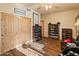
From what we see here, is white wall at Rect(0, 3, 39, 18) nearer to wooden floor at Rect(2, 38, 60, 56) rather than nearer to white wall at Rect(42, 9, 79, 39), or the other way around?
white wall at Rect(42, 9, 79, 39)

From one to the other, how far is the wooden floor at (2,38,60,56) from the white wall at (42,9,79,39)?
0.18m

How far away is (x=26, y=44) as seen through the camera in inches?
91.1

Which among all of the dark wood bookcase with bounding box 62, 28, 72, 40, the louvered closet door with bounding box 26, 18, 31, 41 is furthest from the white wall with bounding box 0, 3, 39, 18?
the dark wood bookcase with bounding box 62, 28, 72, 40

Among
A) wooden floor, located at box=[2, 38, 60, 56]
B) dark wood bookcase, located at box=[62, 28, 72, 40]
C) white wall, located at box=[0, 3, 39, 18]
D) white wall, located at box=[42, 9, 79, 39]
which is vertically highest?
white wall, located at box=[0, 3, 39, 18]

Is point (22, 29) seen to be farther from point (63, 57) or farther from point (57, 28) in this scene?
point (63, 57)

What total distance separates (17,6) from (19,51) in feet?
2.75

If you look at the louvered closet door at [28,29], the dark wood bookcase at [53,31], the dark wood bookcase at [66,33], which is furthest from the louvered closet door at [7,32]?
the dark wood bookcase at [66,33]

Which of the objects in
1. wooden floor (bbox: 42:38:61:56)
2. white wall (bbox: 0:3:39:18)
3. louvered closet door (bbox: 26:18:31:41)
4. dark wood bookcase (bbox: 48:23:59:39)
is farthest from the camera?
dark wood bookcase (bbox: 48:23:59:39)

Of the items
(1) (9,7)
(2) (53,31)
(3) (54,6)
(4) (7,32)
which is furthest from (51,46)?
(1) (9,7)

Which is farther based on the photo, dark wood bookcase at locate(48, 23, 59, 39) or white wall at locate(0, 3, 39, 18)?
dark wood bookcase at locate(48, 23, 59, 39)

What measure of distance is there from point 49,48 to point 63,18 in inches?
26.0

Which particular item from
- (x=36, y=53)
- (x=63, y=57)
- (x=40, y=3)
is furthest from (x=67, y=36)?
(x=40, y=3)

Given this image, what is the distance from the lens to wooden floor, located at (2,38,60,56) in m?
2.15

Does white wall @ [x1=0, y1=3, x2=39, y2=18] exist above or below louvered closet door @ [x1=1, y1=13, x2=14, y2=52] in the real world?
above
